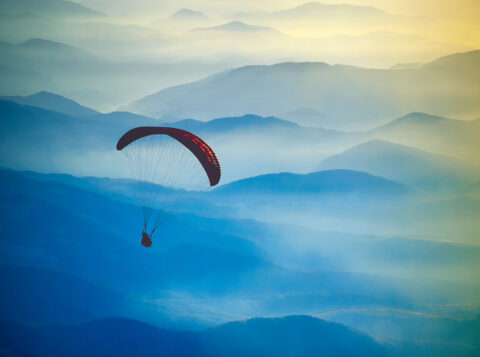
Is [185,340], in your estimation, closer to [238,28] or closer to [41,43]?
[238,28]

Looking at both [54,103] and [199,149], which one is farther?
[54,103]

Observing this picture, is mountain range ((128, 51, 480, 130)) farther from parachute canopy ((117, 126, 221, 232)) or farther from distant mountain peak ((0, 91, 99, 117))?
distant mountain peak ((0, 91, 99, 117))

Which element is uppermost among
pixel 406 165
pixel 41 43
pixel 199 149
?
pixel 41 43

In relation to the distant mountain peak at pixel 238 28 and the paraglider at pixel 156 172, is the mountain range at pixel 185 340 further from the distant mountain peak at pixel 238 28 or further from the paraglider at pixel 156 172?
the distant mountain peak at pixel 238 28

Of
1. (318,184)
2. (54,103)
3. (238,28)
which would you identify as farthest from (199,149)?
(54,103)

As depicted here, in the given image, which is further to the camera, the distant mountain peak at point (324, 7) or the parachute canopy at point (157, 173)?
the distant mountain peak at point (324, 7)

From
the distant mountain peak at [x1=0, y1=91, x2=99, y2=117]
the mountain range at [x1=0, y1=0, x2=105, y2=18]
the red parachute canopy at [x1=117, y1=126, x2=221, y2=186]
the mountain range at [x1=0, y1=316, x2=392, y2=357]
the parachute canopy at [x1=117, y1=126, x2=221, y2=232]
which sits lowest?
the mountain range at [x1=0, y1=316, x2=392, y2=357]

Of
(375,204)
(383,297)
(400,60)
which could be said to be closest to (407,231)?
(375,204)

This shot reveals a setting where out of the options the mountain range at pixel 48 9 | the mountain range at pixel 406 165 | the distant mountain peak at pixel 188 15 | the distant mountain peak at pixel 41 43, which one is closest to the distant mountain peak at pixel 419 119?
the mountain range at pixel 406 165

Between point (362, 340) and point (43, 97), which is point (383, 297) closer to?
point (362, 340)

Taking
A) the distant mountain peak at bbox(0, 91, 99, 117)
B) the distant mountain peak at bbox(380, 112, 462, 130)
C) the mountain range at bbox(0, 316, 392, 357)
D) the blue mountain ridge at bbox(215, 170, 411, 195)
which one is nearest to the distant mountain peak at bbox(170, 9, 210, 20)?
the distant mountain peak at bbox(0, 91, 99, 117)

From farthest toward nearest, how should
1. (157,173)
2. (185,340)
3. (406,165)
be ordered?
1. (406,165)
2. (157,173)
3. (185,340)
